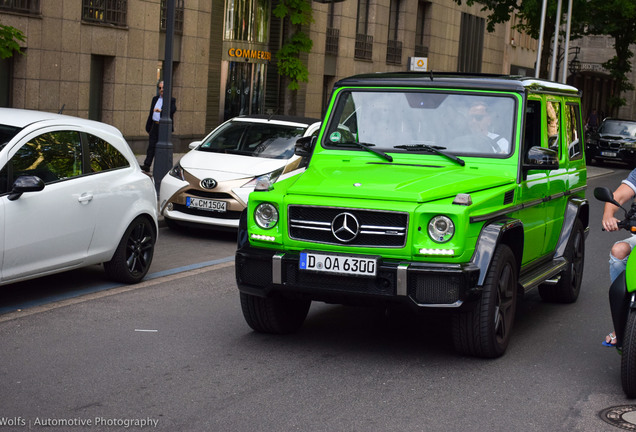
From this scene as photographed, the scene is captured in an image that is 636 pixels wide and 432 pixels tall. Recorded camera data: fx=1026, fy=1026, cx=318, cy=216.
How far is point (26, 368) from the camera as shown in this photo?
Result: 250 inches

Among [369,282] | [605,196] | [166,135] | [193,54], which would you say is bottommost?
[369,282]

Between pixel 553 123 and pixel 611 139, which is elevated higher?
pixel 553 123

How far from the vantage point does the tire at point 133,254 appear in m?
9.27

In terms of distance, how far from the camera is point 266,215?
22.9 feet

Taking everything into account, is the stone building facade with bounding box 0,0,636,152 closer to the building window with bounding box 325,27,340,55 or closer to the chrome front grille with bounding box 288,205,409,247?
the building window with bounding box 325,27,340,55

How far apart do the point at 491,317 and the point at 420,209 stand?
0.90 metres

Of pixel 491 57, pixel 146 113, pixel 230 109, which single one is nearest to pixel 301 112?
pixel 230 109

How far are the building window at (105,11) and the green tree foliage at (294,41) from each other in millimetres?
4850

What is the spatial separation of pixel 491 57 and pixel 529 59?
8.83 metres

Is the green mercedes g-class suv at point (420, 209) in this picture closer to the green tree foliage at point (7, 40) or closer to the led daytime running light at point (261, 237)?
the led daytime running light at point (261, 237)

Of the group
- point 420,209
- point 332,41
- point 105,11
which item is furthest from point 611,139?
point 420,209

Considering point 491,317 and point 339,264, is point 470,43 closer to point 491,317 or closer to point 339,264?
point 491,317

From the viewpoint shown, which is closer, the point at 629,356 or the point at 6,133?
the point at 629,356

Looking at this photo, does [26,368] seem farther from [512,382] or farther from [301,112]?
[301,112]
